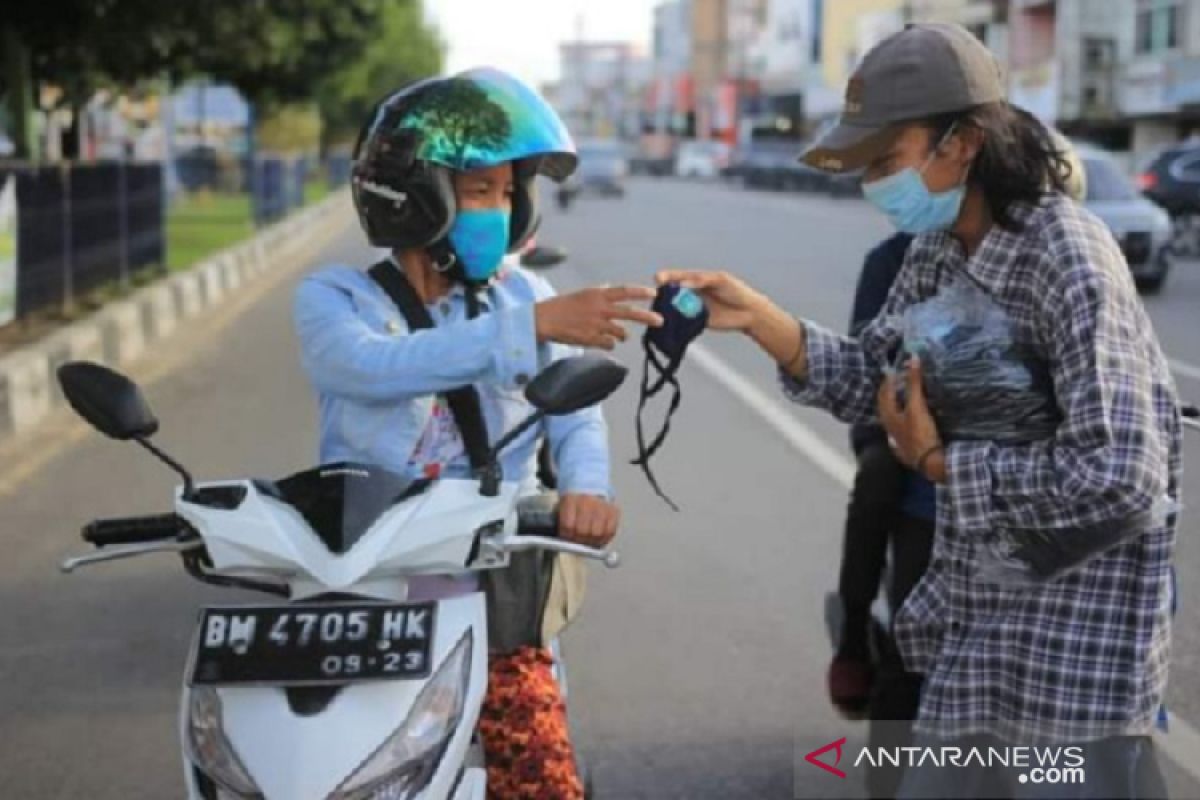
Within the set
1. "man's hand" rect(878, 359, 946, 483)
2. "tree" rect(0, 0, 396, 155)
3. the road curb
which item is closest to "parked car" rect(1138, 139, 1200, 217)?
"tree" rect(0, 0, 396, 155)

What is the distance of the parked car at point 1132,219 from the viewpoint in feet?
54.9

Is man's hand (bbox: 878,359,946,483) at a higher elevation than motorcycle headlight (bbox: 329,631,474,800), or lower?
higher

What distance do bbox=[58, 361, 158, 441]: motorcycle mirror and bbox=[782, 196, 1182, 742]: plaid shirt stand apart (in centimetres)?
118

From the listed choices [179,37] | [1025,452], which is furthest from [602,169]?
[1025,452]

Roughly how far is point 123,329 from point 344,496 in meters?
10.7

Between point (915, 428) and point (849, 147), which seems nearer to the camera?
point (915, 428)

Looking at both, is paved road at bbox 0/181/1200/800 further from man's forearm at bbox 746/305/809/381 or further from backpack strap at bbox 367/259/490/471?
backpack strap at bbox 367/259/490/471

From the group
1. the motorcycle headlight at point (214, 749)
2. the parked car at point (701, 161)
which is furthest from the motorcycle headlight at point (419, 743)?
the parked car at point (701, 161)

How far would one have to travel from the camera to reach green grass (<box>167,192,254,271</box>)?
23516 mm

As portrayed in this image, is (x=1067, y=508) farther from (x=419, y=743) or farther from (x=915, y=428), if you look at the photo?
(x=419, y=743)

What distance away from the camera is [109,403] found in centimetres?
264

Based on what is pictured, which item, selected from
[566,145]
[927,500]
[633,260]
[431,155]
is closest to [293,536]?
[431,155]

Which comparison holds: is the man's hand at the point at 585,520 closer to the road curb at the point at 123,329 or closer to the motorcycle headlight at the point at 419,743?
the motorcycle headlight at the point at 419,743

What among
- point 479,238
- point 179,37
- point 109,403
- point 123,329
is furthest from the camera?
point 179,37
